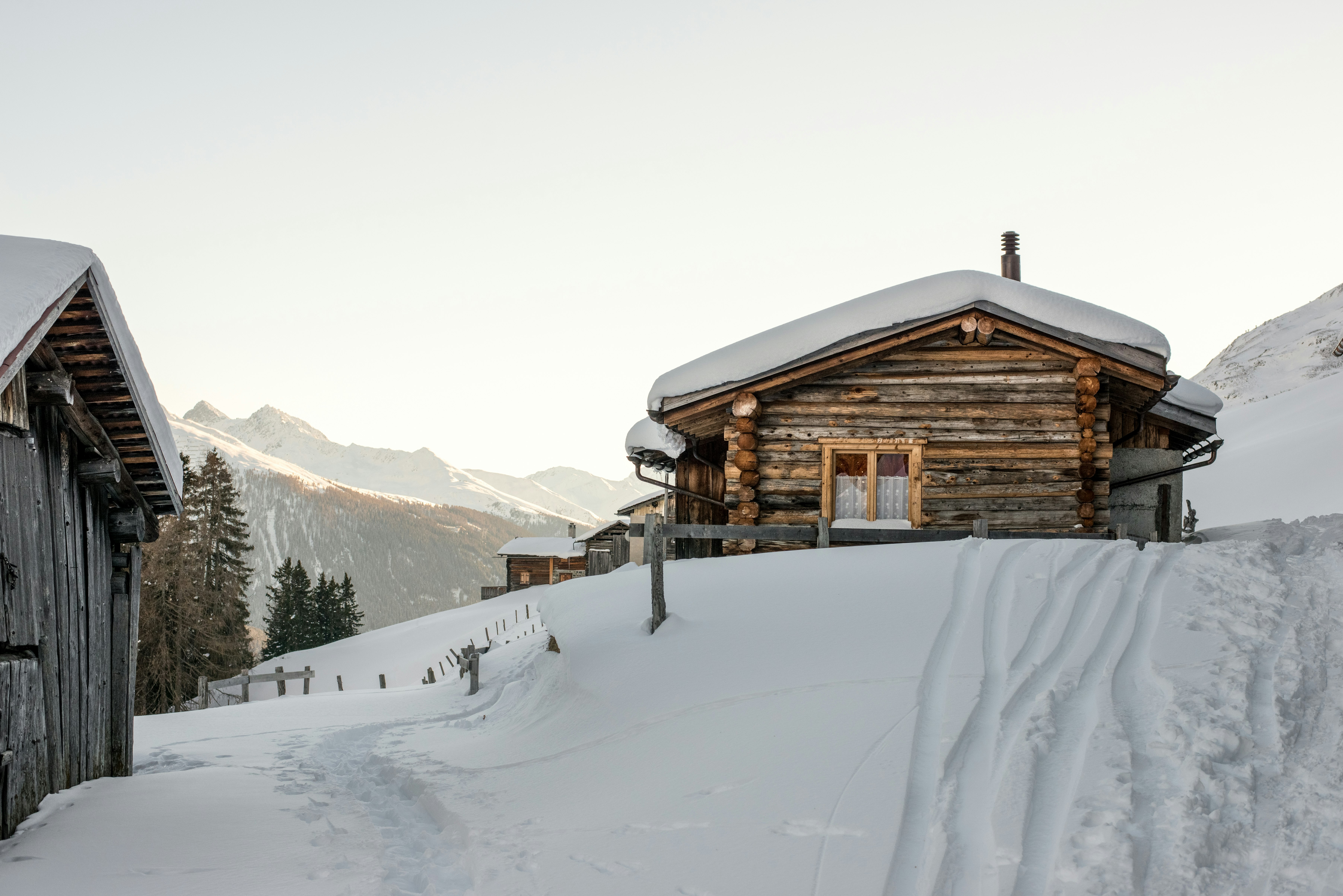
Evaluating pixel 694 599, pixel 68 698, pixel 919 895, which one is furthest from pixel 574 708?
pixel 919 895

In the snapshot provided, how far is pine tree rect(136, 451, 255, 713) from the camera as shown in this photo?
3475 centimetres

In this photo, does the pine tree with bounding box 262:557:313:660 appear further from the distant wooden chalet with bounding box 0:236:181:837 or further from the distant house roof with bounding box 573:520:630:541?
the distant wooden chalet with bounding box 0:236:181:837

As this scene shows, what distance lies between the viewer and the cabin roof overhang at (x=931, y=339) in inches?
498

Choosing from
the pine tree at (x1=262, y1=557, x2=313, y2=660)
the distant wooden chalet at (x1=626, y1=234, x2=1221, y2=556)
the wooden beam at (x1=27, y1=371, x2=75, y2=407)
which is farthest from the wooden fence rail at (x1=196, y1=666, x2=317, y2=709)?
the pine tree at (x1=262, y1=557, x2=313, y2=660)

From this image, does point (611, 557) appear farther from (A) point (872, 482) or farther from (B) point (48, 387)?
(B) point (48, 387)

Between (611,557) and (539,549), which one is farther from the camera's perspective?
(539,549)

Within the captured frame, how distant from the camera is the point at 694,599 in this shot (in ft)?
33.0

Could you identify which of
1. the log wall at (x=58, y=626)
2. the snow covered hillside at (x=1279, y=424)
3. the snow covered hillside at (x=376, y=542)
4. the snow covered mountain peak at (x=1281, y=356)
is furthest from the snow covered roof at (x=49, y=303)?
the snow covered hillside at (x=376, y=542)

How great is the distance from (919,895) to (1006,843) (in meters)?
0.63

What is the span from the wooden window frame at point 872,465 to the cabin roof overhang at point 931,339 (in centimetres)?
109

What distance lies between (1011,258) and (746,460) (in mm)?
8702

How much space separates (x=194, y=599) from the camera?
37.7 m

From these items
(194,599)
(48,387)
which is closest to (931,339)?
(48,387)

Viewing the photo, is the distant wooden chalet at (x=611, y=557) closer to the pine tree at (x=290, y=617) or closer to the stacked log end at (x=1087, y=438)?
the stacked log end at (x=1087, y=438)
